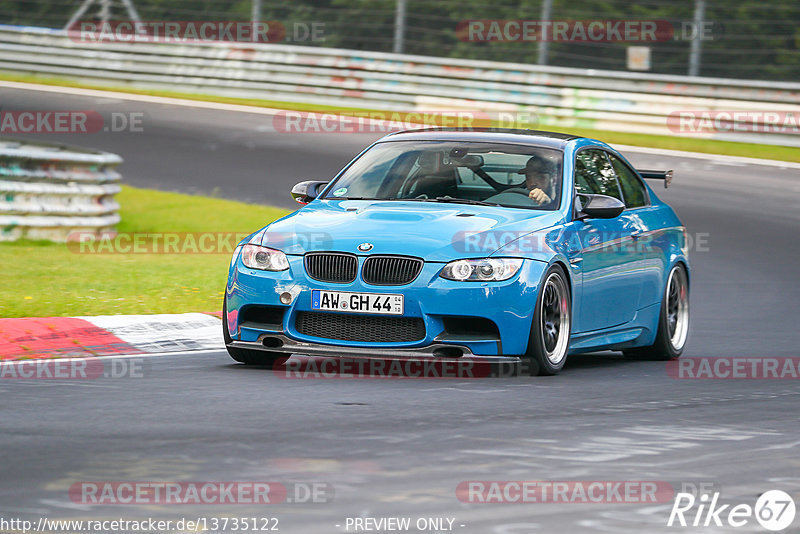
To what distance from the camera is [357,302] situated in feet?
28.0

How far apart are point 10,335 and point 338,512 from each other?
5.02 meters

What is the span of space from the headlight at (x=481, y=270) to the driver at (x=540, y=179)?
1000 millimetres

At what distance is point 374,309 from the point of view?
8492 millimetres

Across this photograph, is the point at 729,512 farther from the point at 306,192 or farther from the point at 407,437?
the point at 306,192

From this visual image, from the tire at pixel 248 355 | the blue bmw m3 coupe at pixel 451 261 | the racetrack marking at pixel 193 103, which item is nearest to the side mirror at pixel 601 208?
the blue bmw m3 coupe at pixel 451 261

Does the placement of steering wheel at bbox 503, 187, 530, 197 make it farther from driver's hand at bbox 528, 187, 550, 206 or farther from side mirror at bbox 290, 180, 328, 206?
side mirror at bbox 290, 180, 328, 206

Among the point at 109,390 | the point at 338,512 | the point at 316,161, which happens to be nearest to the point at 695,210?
the point at 316,161

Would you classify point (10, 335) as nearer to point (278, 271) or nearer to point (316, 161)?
point (278, 271)

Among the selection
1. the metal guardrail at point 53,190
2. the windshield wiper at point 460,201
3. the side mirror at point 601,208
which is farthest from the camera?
the metal guardrail at point 53,190

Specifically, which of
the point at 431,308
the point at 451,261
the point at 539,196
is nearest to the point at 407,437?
the point at 431,308

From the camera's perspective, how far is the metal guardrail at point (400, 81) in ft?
82.6

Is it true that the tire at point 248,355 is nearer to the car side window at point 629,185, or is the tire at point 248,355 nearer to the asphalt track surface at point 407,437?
the asphalt track surface at point 407,437

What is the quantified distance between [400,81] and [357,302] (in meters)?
19.6

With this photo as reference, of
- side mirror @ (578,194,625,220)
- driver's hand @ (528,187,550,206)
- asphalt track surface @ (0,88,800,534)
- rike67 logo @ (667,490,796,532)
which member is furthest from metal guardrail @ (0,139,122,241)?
rike67 logo @ (667,490,796,532)
